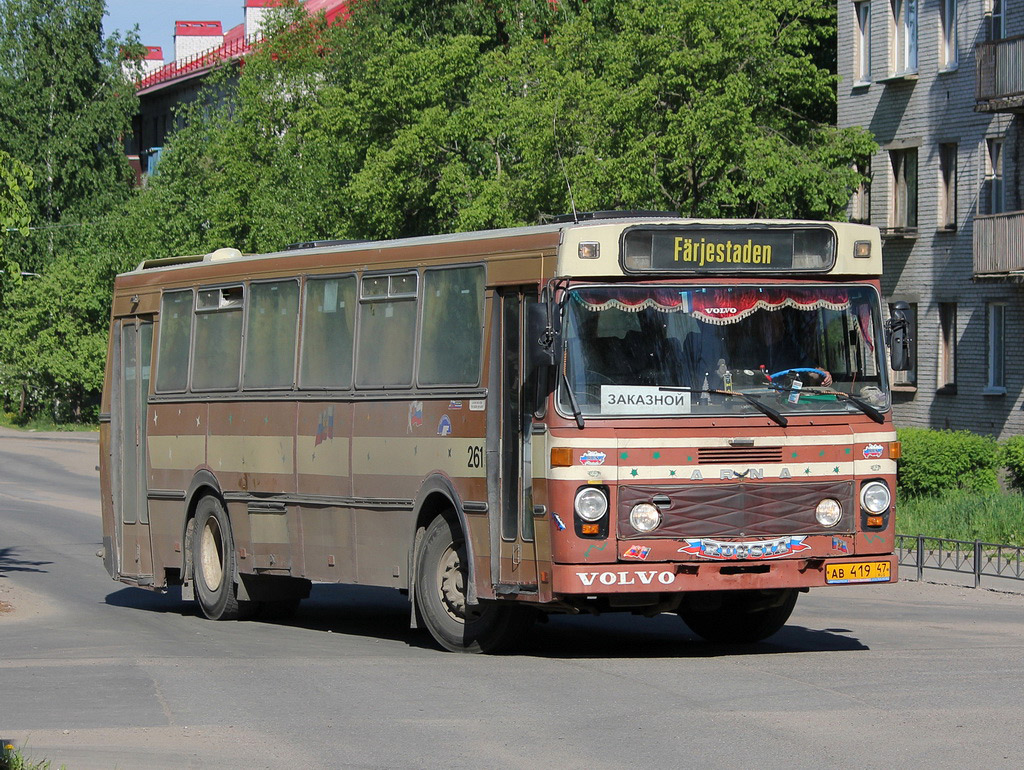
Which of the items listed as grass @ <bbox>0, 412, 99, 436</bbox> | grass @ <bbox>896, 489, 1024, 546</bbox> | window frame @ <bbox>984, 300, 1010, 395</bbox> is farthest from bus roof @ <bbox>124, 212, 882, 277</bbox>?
grass @ <bbox>0, 412, 99, 436</bbox>

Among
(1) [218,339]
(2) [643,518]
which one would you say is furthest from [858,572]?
(1) [218,339]

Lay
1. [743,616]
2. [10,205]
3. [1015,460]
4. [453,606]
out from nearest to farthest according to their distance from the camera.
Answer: [453,606] < [743,616] < [10,205] < [1015,460]

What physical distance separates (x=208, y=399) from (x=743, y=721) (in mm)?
8553

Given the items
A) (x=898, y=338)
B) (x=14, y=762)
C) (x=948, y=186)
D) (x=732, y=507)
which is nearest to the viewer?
(x=14, y=762)

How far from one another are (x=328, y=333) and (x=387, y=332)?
962 millimetres

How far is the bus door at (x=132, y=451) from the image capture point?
60.8ft

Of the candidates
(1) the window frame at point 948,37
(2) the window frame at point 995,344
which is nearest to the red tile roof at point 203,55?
(1) the window frame at point 948,37

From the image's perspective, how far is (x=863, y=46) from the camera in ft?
136

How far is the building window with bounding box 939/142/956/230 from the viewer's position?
3903 centimetres

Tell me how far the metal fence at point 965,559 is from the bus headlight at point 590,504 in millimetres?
9457

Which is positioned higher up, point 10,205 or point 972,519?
point 10,205

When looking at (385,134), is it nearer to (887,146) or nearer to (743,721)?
(887,146)

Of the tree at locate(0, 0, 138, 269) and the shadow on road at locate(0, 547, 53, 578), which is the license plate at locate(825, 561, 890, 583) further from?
the tree at locate(0, 0, 138, 269)

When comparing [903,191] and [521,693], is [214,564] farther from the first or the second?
[903,191]
